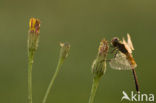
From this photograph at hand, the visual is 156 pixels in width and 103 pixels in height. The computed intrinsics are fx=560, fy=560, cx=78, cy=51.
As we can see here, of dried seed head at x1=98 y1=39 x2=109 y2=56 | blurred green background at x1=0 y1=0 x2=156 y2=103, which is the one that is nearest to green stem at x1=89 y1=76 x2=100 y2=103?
dried seed head at x1=98 y1=39 x2=109 y2=56

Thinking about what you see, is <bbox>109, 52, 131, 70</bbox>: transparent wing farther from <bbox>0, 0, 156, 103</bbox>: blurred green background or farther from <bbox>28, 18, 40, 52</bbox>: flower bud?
<bbox>0, 0, 156, 103</bbox>: blurred green background

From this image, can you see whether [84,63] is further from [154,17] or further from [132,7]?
[132,7]

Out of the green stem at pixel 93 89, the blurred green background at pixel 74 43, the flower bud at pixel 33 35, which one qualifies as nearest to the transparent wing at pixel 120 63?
the green stem at pixel 93 89

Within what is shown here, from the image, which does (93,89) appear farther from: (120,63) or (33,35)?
(33,35)

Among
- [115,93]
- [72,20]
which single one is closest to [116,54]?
[115,93]

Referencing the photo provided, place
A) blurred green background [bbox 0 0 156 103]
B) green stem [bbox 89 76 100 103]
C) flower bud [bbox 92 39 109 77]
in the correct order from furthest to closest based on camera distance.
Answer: blurred green background [bbox 0 0 156 103], flower bud [bbox 92 39 109 77], green stem [bbox 89 76 100 103]

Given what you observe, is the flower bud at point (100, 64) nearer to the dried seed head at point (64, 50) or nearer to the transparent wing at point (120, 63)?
the transparent wing at point (120, 63)
